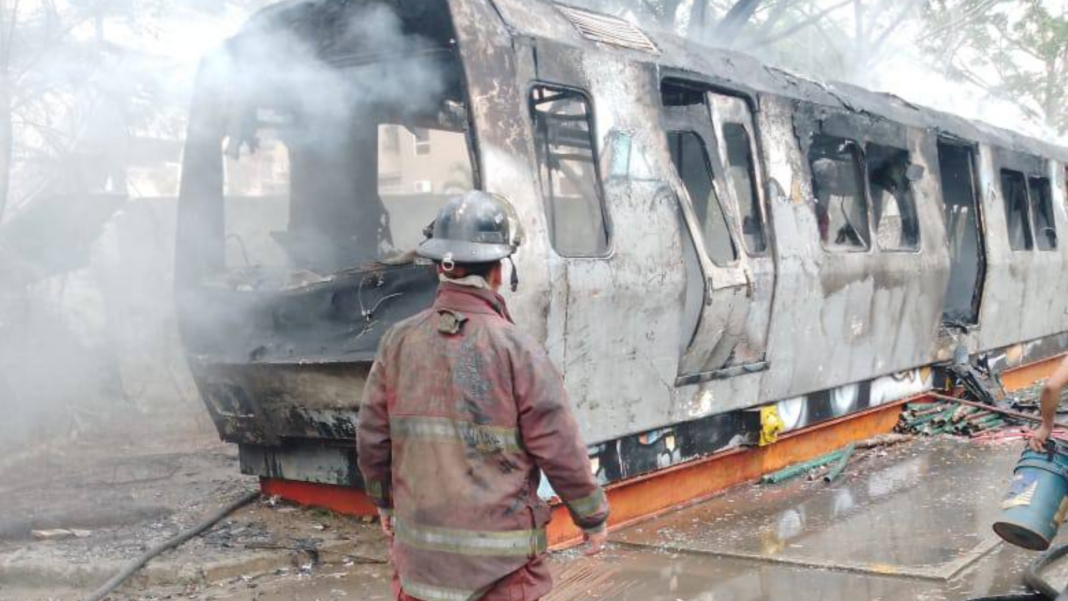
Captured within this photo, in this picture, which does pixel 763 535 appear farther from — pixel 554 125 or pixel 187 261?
pixel 187 261

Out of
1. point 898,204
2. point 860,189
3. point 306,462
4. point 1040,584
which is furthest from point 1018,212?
point 306,462

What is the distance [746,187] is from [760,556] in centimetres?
257

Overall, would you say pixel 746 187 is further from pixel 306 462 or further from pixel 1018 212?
pixel 1018 212

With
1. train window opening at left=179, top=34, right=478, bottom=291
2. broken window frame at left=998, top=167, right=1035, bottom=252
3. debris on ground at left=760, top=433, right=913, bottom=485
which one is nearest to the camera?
train window opening at left=179, top=34, right=478, bottom=291

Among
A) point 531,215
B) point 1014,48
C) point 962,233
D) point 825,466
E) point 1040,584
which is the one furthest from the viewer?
point 1014,48

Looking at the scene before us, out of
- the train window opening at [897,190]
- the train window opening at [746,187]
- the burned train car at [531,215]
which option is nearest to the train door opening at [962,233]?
the train window opening at [897,190]

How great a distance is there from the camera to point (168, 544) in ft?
17.7

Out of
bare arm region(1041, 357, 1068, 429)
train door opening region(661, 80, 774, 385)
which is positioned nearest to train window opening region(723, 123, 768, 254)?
train door opening region(661, 80, 774, 385)

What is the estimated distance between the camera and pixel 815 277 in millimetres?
7441

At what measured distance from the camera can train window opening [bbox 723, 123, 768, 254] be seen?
6902 millimetres

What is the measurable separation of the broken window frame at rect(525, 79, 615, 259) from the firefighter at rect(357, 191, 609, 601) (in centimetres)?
235

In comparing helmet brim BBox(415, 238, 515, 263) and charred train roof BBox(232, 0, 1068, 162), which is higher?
charred train roof BBox(232, 0, 1068, 162)

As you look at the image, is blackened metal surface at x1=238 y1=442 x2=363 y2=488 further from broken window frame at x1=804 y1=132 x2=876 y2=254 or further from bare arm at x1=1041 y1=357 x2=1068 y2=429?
broken window frame at x1=804 y1=132 x2=876 y2=254

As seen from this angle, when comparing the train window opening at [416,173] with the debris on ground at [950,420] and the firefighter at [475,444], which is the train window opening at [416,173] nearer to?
the firefighter at [475,444]
